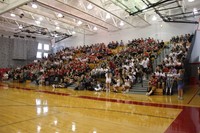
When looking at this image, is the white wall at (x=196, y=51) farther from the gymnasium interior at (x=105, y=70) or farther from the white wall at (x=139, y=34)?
the white wall at (x=139, y=34)

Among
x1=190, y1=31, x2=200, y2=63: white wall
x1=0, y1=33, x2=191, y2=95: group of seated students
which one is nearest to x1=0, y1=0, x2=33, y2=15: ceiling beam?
x1=0, y1=33, x2=191, y2=95: group of seated students

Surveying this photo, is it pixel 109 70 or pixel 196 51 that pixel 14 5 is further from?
pixel 196 51

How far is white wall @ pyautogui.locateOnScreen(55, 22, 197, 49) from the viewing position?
1603 centimetres

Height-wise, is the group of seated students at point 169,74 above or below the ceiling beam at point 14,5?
below

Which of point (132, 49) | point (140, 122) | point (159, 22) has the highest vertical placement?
point (159, 22)

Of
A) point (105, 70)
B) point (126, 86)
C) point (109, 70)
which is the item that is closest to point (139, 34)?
point (105, 70)

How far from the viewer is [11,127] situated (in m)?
3.84

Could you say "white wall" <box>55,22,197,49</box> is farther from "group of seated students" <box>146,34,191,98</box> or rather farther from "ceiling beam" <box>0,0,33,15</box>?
"ceiling beam" <box>0,0,33,15</box>

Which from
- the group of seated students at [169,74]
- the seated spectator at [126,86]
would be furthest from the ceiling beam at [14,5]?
the group of seated students at [169,74]

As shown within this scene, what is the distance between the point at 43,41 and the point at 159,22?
15900 millimetres

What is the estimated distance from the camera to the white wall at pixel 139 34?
1603cm

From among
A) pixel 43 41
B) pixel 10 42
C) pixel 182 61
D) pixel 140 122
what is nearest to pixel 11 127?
pixel 140 122

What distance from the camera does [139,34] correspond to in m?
18.6

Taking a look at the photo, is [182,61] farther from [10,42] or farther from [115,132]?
[10,42]
